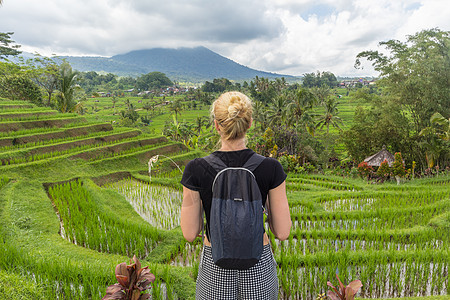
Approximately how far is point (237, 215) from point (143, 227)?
398 cm

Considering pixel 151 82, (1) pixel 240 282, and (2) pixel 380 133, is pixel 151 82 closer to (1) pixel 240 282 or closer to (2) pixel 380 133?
(2) pixel 380 133

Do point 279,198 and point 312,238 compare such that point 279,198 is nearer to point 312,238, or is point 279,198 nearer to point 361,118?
point 312,238

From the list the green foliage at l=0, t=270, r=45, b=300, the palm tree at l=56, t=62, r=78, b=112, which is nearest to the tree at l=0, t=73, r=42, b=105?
the palm tree at l=56, t=62, r=78, b=112

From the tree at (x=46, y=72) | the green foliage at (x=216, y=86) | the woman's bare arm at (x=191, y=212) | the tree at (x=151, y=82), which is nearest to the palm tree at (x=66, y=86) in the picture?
the tree at (x=46, y=72)

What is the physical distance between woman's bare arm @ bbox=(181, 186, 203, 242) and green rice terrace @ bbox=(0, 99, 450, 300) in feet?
5.37

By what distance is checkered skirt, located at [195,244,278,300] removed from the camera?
1.45 m

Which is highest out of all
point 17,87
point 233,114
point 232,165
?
point 17,87

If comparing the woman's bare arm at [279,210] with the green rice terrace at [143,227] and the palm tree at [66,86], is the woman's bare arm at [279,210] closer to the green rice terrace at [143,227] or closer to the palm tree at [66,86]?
the green rice terrace at [143,227]

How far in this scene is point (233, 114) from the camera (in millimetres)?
1362

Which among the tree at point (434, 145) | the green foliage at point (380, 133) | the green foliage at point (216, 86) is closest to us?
the tree at point (434, 145)

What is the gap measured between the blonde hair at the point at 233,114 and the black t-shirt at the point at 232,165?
0.32ft

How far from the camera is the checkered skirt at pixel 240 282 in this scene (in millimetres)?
1452

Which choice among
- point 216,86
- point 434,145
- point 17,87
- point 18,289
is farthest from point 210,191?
point 216,86

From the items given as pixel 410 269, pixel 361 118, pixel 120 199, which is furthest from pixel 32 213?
pixel 361 118
